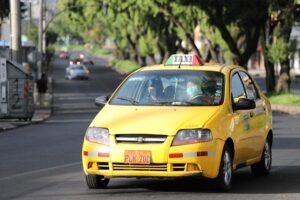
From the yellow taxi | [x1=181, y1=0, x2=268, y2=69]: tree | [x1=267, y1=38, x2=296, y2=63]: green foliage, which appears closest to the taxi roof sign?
the yellow taxi

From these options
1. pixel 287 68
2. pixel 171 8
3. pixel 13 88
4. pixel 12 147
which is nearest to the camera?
pixel 12 147

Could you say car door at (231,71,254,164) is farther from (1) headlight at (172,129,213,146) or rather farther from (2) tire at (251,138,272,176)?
(1) headlight at (172,129,213,146)

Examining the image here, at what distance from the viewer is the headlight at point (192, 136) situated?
32.7 ft

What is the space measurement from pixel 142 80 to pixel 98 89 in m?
52.0

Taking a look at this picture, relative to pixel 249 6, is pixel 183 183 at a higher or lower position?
lower

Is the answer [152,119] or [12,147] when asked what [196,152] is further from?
[12,147]

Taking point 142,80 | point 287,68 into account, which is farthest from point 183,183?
point 287,68

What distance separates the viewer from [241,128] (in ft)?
36.6

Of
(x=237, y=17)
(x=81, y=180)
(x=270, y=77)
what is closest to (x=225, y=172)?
(x=81, y=180)

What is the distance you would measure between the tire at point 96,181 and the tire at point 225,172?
4.91 feet

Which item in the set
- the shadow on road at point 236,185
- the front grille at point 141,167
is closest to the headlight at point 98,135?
the front grille at point 141,167

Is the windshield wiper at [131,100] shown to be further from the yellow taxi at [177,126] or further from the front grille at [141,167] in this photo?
the front grille at [141,167]

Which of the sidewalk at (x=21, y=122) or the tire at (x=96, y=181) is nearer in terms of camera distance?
the tire at (x=96, y=181)

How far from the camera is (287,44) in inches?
1507
